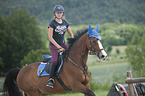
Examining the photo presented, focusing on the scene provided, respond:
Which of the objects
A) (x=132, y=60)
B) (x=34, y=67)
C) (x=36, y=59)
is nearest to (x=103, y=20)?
(x=132, y=60)

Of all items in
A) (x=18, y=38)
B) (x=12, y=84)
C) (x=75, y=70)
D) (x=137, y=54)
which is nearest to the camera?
(x=75, y=70)

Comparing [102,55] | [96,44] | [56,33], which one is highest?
[56,33]

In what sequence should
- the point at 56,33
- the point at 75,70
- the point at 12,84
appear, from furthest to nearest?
the point at 12,84 → the point at 56,33 → the point at 75,70

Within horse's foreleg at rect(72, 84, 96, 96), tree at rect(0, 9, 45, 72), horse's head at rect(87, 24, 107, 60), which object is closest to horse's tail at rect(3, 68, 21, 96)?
horse's foreleg at rect(72, 84, 96, 96)

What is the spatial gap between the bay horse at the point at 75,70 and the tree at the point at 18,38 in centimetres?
2905

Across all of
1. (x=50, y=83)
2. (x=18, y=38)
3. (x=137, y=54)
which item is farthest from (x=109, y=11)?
(x=50, y=83)

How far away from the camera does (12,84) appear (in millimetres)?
6531

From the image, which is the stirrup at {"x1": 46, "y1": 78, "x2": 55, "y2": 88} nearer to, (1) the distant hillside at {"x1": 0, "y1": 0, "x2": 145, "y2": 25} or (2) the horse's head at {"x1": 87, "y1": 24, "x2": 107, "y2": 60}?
(2) the horse's head at {"x1": 87, "y1": 24, "x2": 107, "y2": 60}

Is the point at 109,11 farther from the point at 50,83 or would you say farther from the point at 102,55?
the point at 102,55

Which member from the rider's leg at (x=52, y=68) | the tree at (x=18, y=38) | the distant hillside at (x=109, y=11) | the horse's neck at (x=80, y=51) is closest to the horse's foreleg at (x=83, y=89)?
the horse's neck at (x=80, y=51)

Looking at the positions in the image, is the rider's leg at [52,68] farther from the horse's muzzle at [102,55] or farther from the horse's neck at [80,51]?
the horse's muzzle at [102,55]

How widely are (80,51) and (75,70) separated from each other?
1.67ft

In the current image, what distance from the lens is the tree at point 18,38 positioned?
35.3 meters

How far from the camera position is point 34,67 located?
19.6ft
